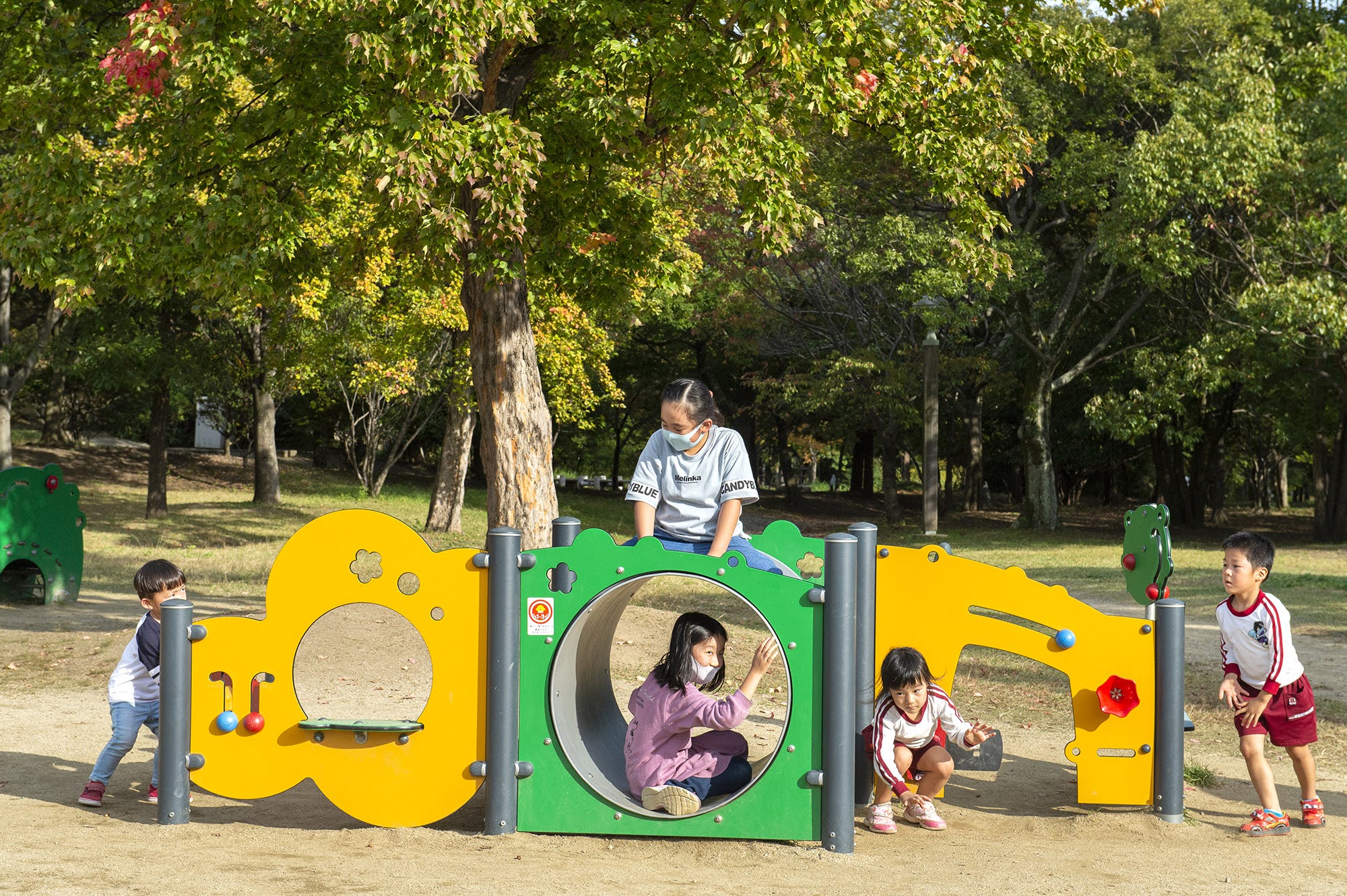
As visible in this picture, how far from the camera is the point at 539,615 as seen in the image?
470 centimetres

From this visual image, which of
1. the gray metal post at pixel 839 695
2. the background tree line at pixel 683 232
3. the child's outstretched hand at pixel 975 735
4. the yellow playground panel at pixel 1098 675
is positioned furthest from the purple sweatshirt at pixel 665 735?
the background tree line at pixel 683 232

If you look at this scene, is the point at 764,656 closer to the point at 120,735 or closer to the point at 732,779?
the point at 732,779

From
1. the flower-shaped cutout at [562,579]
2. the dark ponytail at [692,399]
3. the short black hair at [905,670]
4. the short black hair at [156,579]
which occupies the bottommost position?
the short black hair at [905,670]

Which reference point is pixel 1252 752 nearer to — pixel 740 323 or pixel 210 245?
pixel 210 245

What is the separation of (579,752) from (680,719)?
0.44 meters

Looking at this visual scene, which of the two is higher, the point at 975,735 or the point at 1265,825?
the point at 975,735

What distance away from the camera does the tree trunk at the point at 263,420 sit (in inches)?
834

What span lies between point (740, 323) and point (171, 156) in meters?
18.0

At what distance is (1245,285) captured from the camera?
21.5 m

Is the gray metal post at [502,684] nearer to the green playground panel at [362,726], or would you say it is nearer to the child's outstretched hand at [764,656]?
the green playground panel at [362,726]

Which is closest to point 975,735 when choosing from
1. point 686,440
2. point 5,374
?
point 686,440

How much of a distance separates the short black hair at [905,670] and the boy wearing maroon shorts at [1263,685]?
122 centimetres


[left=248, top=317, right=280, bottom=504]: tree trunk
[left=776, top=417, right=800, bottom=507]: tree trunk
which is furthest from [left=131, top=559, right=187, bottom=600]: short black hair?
[left=776, top=417, right=800, bottom=507]: tree trunk

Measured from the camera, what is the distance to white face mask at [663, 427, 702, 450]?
17.2 feet
